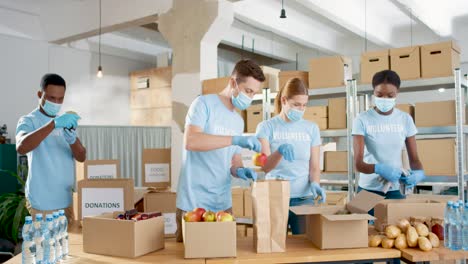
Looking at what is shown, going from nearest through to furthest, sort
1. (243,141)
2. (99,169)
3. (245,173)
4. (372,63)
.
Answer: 1. (243,141)
2. (245,173)
3. (99,169)
4. (372,63)

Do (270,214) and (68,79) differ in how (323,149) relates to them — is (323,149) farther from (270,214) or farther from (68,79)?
(68,79)

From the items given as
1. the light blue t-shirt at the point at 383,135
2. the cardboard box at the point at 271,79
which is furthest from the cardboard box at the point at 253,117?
the light blue t-shirt at the point at 383,135

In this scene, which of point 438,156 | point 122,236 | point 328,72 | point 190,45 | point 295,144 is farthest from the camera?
point 190,45

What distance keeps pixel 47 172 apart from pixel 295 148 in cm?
142

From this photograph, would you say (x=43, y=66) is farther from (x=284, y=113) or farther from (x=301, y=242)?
(x=301, y=242)

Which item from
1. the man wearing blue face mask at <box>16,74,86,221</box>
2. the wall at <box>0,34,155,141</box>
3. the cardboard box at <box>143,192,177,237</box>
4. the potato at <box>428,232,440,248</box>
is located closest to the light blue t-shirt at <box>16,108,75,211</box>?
the man wearing blue face mask at <box>16,74,86,221</box>

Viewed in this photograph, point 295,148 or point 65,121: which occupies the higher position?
point 65,121

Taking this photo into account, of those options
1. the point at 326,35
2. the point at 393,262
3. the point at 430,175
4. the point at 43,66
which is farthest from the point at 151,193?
the point at 326,35

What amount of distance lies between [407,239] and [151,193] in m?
1.39

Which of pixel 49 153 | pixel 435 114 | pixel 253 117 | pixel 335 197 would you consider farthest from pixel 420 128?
pixel 49 153

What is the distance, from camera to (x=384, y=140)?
2.71 meters

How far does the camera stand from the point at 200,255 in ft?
5.87

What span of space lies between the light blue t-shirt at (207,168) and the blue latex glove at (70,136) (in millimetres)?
850

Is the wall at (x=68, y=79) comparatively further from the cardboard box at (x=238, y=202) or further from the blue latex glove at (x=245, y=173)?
the blue latex glove at (x=245, y=173)
